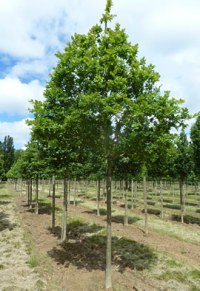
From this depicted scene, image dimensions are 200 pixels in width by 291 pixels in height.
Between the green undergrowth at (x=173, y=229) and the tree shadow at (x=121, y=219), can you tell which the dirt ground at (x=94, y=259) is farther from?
the tree shadow at (x=121, y=219)

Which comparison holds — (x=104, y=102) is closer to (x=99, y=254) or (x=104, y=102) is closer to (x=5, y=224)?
(x=99, y=254)

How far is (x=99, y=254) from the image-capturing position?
13016 mm

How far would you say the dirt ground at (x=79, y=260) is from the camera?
974 cm

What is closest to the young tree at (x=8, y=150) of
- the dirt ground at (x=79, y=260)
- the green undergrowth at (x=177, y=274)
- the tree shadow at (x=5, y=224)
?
the tree shadow at (x=5, y=224)

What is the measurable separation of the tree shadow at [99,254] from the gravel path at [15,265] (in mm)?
1345

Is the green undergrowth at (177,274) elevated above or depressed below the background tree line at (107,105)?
below

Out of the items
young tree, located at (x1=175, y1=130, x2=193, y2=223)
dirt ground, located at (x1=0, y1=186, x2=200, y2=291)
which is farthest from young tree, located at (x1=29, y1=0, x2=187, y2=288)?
young tree, located at (x1=175, y1=130, x2=193, y2=223)

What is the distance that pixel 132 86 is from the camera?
988cm

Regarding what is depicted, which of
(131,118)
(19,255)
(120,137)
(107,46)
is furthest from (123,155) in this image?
(19,255)

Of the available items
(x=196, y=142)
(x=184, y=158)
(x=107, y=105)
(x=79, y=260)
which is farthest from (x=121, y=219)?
(x=107, y=105)

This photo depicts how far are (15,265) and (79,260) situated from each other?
8.48ft

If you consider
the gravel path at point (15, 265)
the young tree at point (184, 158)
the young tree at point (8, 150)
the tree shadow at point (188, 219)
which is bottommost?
the tree shadow at point (188, 219)

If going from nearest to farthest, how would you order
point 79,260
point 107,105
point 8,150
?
point 107,105, point 79,260, point 8,150

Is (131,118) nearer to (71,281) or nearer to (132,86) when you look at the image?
(132,86)
